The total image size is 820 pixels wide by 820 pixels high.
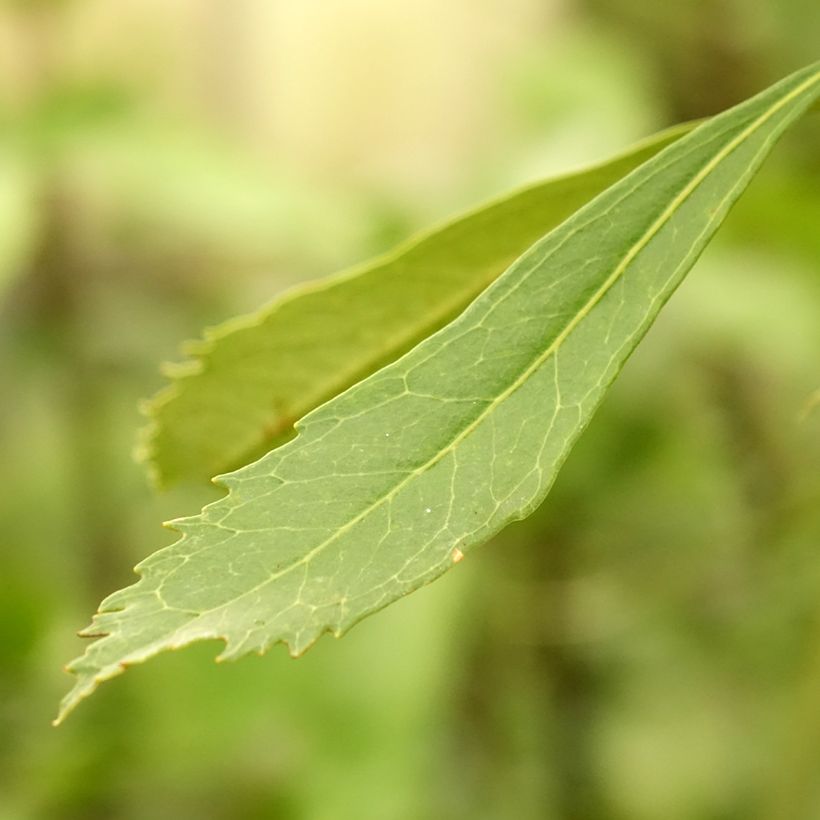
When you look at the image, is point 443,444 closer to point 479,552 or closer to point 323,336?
point 323,336

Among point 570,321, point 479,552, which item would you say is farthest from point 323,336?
point 479,552

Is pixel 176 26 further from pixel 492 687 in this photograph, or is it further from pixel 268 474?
pixel 268 474

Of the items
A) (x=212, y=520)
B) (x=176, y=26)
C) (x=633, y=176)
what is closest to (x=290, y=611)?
(x=212, y=520)

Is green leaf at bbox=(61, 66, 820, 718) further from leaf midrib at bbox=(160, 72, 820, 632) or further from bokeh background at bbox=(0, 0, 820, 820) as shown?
bokeh background at bbox=(0, 0, 820, 820)

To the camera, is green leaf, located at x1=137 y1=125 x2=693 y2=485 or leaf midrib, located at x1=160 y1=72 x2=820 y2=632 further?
green leaf, located at x1=137 y1=125 x2=693 y2=485

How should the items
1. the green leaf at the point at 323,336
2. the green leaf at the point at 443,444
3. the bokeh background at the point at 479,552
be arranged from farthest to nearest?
the bokeh background at the point at 479,552 < the green leaf at the point at 323,336 < the green leaf at the point at 443,444

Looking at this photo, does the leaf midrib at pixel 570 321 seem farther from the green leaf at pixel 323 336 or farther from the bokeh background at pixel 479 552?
the bokeh background at pixel 479 552

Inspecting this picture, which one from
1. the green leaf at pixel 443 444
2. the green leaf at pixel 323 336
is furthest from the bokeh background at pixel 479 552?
the green leaf at pixel 443 444

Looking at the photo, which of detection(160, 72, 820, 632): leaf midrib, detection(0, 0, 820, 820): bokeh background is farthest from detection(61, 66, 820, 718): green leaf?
detection(0, 0, 820, 820): bokeh background
